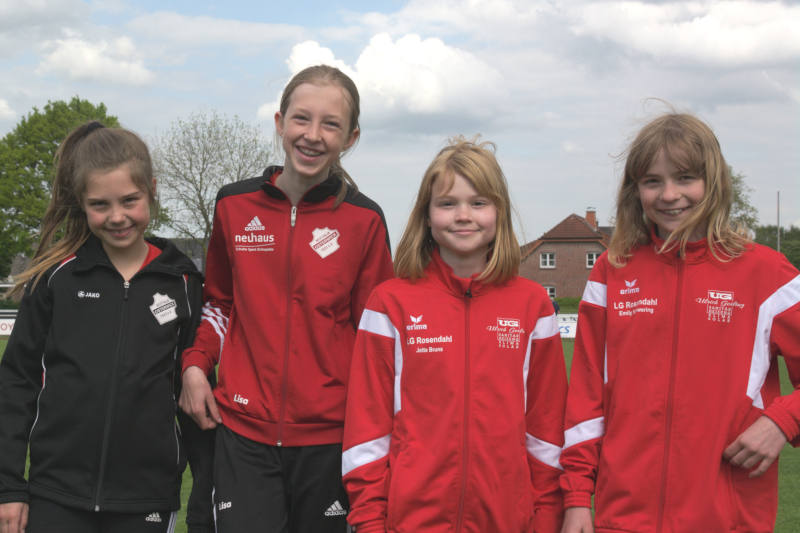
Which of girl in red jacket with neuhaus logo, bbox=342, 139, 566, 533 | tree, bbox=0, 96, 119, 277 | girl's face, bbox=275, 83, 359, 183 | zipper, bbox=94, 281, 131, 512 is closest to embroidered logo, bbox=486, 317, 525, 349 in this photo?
girl in red jacket with neuhaus logo, bbox=342, 139, 566, 533

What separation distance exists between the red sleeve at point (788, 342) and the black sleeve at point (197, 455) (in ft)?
7.00

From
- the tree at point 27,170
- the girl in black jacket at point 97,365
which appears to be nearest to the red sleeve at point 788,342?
the girl in black jacket at point 97,365

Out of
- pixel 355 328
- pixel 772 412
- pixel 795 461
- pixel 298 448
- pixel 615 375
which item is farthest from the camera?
pixel 795 461

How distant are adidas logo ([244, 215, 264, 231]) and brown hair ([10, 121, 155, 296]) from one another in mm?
449

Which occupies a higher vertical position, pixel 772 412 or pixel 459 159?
pixel 459 159

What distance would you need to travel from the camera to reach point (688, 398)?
249 cm

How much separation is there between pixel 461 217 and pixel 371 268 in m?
0.52

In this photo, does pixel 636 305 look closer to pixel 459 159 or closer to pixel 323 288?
pixel 459 159

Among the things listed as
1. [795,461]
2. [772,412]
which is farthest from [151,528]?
[795,461]

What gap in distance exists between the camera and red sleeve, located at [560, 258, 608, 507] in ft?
8.51

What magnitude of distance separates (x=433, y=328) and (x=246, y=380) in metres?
0.80

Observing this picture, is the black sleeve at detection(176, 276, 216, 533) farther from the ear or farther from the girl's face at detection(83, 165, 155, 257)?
the ear

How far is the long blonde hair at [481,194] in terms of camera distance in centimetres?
271

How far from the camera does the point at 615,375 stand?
2.63 meters
